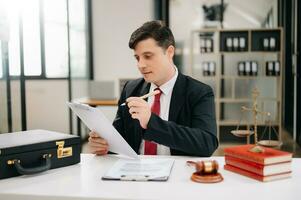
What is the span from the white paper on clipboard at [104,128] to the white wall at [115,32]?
15.1ft

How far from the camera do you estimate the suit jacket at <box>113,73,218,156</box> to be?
1.47 metres

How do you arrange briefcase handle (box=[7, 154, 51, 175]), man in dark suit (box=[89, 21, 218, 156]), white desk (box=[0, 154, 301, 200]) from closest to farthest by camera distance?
white desk (box=[0, 154, 301, 200]) < briefcase handle (box=[7, 154, 51, 175]) < man in dark suit (box=[89, 21, 218, 156])

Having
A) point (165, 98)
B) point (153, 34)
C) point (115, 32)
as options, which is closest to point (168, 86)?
point (165, 98)

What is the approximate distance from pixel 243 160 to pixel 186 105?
59 centimetres

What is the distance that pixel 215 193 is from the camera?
3.42 feet

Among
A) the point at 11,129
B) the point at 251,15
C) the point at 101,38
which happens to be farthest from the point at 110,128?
→ the point at 251,15

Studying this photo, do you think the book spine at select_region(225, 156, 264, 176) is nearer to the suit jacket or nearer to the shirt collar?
the suit jacket

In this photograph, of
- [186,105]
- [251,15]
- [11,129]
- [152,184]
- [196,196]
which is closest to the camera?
[196,196]

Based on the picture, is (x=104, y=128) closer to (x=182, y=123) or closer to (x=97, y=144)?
(x=97, y=144)

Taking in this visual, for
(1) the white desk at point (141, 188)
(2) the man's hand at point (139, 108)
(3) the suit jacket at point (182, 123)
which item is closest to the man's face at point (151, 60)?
(3) the suit jacket at point (182, 123)

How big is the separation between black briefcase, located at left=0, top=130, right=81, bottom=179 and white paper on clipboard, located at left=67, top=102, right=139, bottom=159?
0.32ft

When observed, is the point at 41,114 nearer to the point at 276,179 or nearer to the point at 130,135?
the point at 130,135

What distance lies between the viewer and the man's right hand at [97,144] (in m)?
1.55

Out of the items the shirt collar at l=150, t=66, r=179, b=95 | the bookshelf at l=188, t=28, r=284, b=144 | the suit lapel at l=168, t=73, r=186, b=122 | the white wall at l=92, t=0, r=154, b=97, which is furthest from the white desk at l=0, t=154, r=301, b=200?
the white wall at l=92, t=0, r=154, b=97
